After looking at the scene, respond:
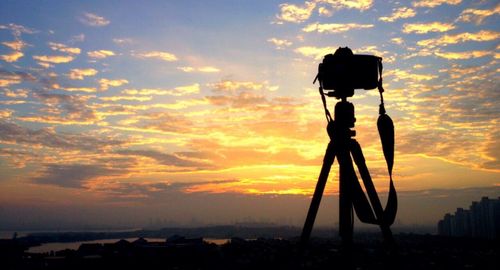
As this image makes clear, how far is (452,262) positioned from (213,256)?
3254cm

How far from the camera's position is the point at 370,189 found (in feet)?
12.9

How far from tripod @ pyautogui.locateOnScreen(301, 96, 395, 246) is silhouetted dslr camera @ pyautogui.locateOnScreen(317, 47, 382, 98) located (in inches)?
7.7

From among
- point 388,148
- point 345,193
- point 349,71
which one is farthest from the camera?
point 345,193

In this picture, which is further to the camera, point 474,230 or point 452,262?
point 474,230

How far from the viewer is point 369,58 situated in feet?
13.7

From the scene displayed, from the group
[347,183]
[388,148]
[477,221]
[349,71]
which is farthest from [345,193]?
[477,221]

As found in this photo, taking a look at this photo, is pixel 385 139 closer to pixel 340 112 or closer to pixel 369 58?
pixel 340 112

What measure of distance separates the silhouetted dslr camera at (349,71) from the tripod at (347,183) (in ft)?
0.64

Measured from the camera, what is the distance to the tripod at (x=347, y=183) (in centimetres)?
386

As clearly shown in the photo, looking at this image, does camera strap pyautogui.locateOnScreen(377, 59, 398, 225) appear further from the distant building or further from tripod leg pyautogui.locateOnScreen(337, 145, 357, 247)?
the distant building

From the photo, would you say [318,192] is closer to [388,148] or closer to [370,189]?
[370,189]

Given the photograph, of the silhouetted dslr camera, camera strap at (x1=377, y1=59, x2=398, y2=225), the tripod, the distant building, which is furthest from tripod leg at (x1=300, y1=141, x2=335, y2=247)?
the distant building

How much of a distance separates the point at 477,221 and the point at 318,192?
116548mm

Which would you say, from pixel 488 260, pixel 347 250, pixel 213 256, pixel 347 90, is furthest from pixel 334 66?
pixel 488 260
